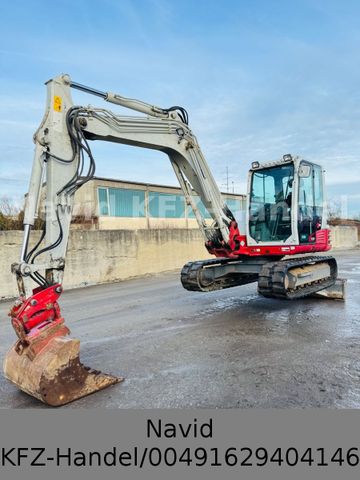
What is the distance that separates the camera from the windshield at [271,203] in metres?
6.72

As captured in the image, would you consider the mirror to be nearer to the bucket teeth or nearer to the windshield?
the windshield

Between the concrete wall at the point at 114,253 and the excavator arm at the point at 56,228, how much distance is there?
6.28 m

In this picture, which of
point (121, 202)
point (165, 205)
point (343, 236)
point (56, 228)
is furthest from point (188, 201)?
point (343, 236)

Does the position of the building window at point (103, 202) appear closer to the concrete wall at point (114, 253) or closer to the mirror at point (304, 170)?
the concrete wall at point (114, 253)

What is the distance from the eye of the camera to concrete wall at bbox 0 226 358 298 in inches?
394

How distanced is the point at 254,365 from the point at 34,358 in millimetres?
2316

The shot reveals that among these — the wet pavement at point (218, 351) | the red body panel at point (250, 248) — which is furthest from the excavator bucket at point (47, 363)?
the red body panel at point (250, 248)

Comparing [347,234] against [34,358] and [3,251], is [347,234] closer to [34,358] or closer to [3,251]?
[3,251]

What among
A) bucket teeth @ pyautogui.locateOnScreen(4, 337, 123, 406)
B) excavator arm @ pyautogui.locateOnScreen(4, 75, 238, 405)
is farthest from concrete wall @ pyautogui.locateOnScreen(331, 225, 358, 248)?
bucket teeth @ pyautogui.locateOnScreen(4, 337, 123, 406)

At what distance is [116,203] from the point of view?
17328mm

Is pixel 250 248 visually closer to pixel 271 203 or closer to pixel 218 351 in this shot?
pixel 271 203

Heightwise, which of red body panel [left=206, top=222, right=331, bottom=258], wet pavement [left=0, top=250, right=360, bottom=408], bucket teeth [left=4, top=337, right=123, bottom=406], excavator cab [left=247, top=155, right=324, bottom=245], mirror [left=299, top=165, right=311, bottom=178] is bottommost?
wet pavement [left=0, top=250, right=360, bottom=408]

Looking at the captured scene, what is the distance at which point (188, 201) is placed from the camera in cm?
619

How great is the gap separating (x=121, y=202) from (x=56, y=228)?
44.8 feet
